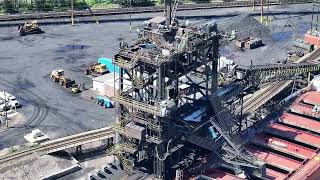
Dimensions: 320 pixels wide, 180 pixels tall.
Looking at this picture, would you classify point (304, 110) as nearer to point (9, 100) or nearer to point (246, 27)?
point (9, 100)

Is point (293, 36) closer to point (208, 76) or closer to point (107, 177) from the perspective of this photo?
point (208, 76)

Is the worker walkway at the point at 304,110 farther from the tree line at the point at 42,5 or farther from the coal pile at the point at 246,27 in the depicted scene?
the tree line at the point at 42,5

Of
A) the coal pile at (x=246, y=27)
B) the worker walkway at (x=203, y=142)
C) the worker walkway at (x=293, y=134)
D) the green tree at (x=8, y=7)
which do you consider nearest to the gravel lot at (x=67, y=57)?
the coal pile at (x=246, y=27)

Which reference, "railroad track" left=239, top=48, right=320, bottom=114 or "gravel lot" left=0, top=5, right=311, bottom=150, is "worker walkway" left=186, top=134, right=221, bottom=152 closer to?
"railroad track" left=239, top=48, right=320, bottom=114

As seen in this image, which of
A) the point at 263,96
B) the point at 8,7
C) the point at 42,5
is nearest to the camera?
the point at 263,96

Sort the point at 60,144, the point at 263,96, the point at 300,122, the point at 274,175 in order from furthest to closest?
the point at 263,96 → the point at 300,122 → the point at 60,144 → the point at 274,175

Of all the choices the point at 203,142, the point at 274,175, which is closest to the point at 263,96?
the point at 274,175
